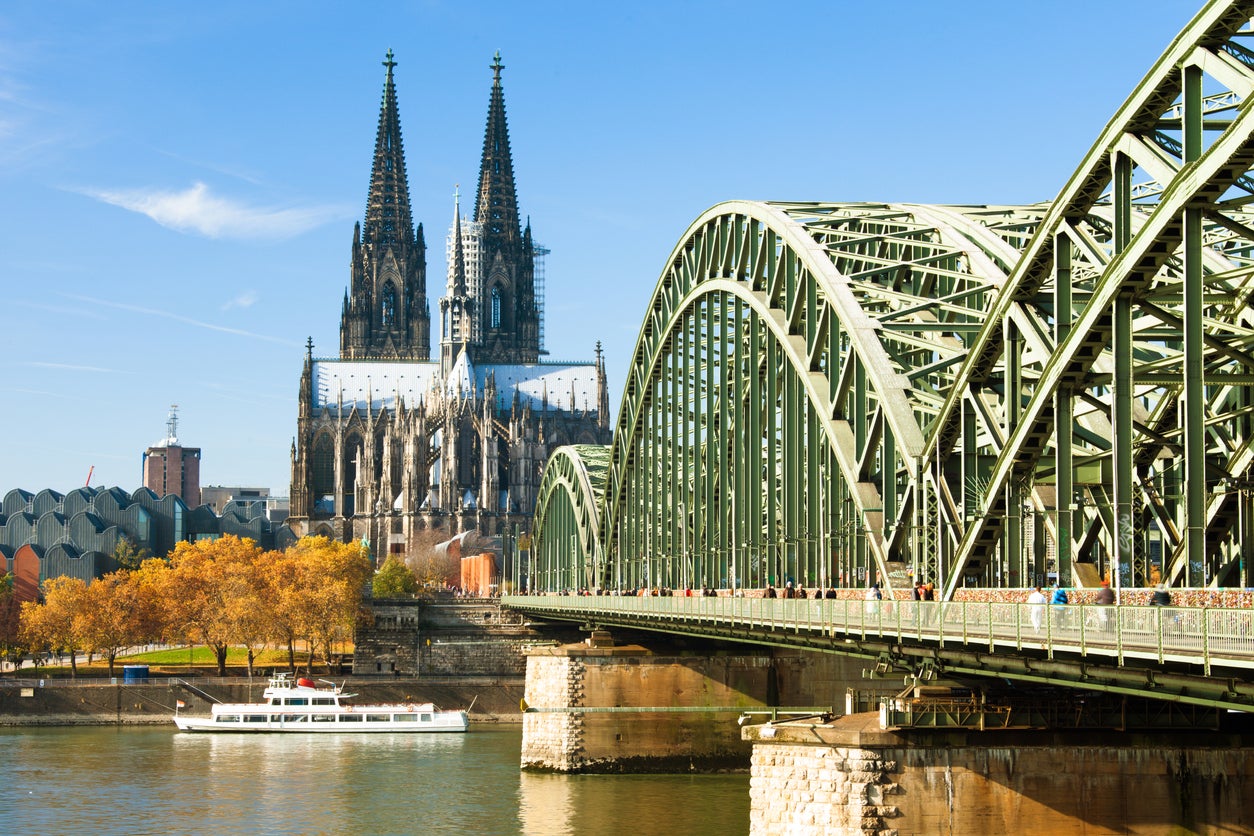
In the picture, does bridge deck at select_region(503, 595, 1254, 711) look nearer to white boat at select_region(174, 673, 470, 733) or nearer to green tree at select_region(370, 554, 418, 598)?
white boat at select_region(174, 673, 470, 733)

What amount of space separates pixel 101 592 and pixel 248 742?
38.5 m

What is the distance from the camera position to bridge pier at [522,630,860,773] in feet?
230

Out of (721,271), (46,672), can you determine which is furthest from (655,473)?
(46,672)

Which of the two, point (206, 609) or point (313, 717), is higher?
point (206, 609)

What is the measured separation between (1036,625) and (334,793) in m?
44.9

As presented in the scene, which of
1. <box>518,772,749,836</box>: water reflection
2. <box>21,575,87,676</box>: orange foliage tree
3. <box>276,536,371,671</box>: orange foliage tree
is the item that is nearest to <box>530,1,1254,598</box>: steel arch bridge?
<box>518,772,749,836</box>: water reflection

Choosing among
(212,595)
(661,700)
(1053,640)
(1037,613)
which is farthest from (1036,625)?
(212,595)

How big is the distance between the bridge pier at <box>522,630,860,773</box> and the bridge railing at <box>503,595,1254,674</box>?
68.1ft

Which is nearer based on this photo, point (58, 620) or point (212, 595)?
point (58, 620)

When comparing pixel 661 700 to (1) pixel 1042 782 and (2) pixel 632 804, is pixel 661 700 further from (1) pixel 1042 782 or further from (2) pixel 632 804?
(1) pixel 1042 782

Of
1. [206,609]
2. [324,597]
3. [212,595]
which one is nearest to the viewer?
[206,609]

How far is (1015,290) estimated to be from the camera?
1438 inches

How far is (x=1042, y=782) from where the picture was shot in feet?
114

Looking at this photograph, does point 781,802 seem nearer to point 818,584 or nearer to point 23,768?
point 818,584
